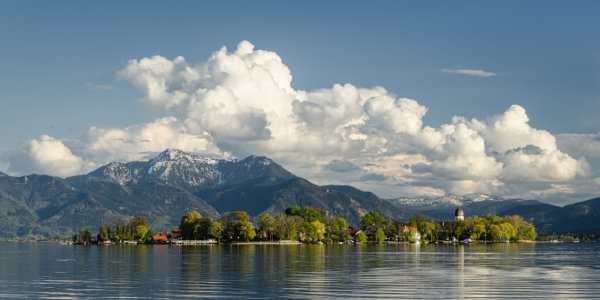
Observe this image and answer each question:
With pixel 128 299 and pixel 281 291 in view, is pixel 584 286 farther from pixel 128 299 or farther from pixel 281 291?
pixel 128 299

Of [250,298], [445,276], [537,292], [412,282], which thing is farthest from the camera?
[445,276]

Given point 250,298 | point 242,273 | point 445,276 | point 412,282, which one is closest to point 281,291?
point 250,298

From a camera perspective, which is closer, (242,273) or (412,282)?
(412,282)

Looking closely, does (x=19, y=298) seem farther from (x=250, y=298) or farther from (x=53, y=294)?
(x=250, y=298)

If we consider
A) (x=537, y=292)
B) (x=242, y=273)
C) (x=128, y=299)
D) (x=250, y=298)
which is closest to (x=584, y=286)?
(x=537, y=292)

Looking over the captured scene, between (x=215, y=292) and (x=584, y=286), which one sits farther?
(x=584, y=286)

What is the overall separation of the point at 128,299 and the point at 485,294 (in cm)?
2814

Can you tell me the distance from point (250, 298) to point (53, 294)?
56.2 ft

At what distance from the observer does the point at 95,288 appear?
165ft

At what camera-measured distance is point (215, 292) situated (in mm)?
45688

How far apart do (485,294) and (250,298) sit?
1887 cm

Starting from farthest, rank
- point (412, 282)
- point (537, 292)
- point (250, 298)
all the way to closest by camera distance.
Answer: point (412, 282), point (537, 292), point (250, 298)

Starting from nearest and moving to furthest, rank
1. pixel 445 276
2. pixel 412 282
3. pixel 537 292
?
pixel 537 292, pixel 412 282, pixel 445 276

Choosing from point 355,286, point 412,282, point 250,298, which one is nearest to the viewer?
point 250,298
